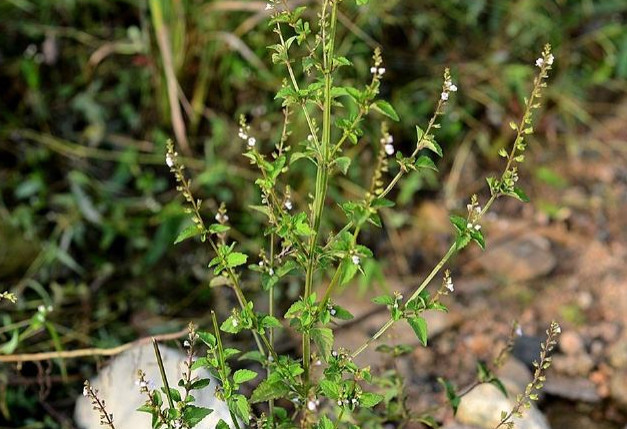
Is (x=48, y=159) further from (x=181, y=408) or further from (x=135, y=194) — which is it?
(x=181, y=408)

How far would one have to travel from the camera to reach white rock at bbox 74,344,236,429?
6.91 ft

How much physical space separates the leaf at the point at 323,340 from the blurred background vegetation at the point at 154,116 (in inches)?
43.8

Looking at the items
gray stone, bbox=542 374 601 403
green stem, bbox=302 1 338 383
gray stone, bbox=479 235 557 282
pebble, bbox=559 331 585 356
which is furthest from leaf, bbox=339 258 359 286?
gray stone, bbox=479 235 557 282

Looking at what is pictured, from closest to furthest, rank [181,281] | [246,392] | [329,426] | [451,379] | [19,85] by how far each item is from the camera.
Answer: [329,426], [246,392], [451,379], [181,281], [19,85]

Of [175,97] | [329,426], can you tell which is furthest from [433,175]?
[329,426]

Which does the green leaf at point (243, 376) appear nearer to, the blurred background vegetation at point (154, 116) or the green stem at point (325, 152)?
the green stem at point (325, 152)

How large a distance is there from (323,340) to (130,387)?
2.62ft

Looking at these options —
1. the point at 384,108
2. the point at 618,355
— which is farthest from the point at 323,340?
the point at 618,355

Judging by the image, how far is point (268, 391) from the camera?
5.43ft

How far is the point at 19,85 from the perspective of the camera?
3074 mm

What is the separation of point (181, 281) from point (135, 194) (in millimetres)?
372

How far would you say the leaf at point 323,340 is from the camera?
160 centimetres

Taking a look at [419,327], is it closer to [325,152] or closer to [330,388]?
[330,388]

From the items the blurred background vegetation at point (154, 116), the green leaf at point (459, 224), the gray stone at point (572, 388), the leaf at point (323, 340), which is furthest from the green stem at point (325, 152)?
the gray stone at point (572, 388)
